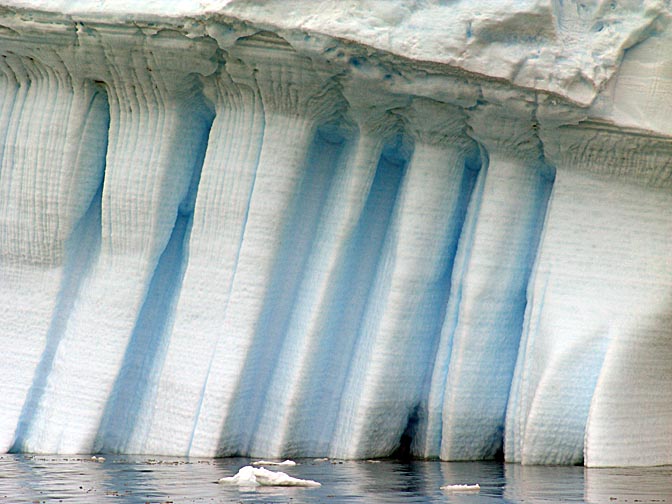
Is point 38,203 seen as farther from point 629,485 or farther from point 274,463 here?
point 629,485

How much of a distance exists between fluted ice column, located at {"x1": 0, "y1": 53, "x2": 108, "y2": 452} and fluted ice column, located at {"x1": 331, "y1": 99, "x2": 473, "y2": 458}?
7.69 feet

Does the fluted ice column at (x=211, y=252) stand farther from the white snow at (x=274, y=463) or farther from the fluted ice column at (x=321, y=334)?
the white snow at (x=274, y=463)

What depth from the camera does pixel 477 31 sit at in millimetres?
9109

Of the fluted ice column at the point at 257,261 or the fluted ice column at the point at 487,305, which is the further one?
the fluted ice column at the point at 487,305

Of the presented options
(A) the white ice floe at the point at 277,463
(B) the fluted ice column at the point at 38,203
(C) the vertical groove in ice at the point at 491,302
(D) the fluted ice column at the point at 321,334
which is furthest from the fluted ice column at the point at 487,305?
(B) the fluted ice column at the point at 38,203

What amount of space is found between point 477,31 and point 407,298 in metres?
2.16

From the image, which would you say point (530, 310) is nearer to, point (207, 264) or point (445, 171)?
point (445, 171)

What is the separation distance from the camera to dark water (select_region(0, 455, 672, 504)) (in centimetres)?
766

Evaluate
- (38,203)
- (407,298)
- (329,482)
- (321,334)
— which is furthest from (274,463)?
(38,203)

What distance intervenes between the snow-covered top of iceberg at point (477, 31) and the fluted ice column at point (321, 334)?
1066mm

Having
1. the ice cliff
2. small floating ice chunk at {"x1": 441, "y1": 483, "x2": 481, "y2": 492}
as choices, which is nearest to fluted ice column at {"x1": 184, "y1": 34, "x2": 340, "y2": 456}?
the ice cliff

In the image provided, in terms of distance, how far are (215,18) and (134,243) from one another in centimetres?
197

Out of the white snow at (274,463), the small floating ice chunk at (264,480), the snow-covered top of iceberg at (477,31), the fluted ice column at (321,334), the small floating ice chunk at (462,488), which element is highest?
the snow-covered top of iceberg at (477,31)

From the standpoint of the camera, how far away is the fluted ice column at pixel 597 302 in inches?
386
